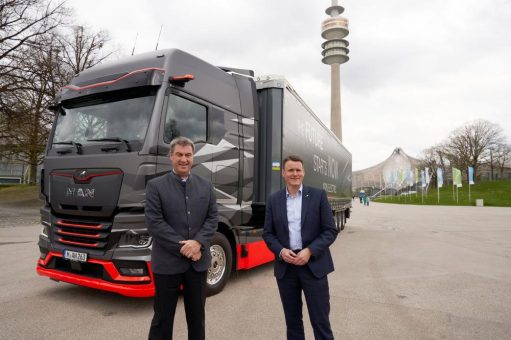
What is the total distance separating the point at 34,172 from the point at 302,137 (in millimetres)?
27601

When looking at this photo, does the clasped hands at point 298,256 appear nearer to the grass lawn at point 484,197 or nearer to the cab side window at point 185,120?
the cab side window at point 185,120

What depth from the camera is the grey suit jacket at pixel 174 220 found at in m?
2.67

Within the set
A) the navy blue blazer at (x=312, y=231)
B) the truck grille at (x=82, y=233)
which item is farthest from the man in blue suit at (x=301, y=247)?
the truck grille at (x=82, y=233)

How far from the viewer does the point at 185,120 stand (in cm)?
446

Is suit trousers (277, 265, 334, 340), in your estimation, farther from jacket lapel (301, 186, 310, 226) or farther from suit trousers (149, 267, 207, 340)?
suit trousers (149, 267, 207, 340)

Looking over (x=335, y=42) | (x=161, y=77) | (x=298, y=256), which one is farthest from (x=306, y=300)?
(x=335, y=42)

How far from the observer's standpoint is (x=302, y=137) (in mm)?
7367

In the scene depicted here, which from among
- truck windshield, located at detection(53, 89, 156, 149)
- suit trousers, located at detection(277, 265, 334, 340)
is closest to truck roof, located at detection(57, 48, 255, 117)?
truck windshield, located at detection(53, 89, 156, 149)

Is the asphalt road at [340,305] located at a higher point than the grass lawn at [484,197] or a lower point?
lower

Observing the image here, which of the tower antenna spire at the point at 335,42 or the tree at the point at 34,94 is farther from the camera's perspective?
the tower antenna spire at the point at 335,42

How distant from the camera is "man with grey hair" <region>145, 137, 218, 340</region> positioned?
8.74ft

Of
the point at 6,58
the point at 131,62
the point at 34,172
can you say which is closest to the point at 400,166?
the point at 34,172

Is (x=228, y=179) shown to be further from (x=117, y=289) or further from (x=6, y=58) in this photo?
(x=6, y=58)

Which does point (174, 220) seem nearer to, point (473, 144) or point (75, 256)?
point (75, 256)
